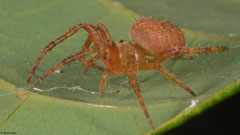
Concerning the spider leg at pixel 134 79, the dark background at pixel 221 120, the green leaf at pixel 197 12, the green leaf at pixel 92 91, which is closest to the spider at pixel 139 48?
the spider leg at pixel 134 79

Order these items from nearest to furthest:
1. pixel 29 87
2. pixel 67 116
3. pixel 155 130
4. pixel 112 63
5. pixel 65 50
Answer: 1. pixel 155 130
2. pixel 67 116
3. pixel 29 87
4. pixel 112 63
5. pixel 65 50

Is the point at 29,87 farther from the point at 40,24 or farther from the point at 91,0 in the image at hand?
the point at 91,0

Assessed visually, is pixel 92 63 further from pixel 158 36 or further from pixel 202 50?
pixel 202 50

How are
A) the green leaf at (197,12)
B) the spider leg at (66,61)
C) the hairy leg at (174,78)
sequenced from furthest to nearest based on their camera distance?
the green leaf at (197,12) → the spider leg at (66,61) → the hairy leg at (174,78)

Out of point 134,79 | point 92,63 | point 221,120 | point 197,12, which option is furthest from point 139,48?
point 197,12

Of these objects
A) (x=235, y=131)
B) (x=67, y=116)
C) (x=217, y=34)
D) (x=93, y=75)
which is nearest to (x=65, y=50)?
(x=93, y=75)

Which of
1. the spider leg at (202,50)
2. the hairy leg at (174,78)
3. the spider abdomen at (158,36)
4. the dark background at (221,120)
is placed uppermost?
the spider abdomen at (158,36)

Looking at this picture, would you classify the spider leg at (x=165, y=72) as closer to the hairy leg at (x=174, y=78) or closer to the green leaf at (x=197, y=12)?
the hairy leg at (x=174, y=78)
